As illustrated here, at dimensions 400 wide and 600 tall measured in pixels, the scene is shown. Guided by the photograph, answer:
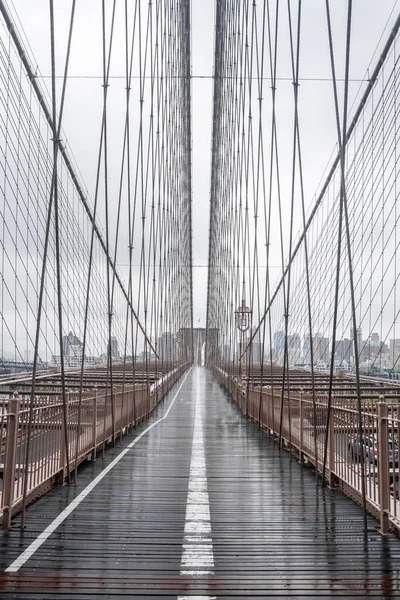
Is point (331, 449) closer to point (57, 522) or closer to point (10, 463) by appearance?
point (57, 522)

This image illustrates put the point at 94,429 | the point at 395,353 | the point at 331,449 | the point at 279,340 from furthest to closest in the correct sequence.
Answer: the point at 279,340 < the point at 395,353 < the point at 94,429 < the point at 331,449

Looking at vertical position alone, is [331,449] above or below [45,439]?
below

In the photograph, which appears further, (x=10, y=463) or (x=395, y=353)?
(x=395, y=353)

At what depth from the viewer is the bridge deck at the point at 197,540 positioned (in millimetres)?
3396

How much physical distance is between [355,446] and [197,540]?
1796 millimetres

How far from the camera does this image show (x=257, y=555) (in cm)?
401

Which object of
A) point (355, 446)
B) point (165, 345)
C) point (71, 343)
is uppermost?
point (71, 343)

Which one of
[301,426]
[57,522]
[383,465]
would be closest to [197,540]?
[57,522]

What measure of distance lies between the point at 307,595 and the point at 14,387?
28.6 feet

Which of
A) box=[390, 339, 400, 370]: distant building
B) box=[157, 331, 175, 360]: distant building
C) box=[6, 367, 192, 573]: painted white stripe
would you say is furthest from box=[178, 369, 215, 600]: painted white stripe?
box=[157, 331, 175, 360]: distant building

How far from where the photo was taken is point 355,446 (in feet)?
17.9

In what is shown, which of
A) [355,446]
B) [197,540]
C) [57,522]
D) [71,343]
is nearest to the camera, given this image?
[197,540]

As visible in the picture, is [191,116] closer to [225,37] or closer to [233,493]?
[225,37]

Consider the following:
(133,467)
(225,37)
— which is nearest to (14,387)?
(133,467)
